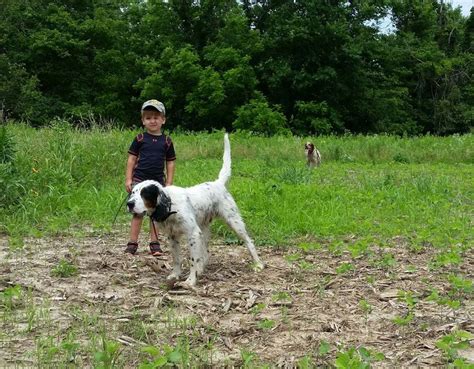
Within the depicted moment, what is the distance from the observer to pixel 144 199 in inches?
171

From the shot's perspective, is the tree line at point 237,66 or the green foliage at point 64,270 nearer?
the green foliage at point 64,270

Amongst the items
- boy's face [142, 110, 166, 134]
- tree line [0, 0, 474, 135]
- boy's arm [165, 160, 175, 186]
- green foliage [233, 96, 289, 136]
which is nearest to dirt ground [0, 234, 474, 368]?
boy's arm [165, 160, 175, 186]

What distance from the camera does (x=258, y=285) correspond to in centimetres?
454

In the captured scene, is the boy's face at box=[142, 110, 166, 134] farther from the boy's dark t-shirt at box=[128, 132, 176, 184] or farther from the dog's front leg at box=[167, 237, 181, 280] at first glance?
the dog's front leg at box=[167, 237, 181, 280]

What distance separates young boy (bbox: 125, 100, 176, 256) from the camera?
18.5ft

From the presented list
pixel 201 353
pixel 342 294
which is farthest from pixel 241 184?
pixel 201 353

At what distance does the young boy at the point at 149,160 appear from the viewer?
562cm

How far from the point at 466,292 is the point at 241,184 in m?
5.84

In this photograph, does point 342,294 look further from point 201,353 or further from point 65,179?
point 65,179

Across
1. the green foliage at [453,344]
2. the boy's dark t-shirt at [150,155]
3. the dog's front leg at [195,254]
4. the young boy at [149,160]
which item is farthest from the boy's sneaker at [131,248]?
the green foliage at [453,344]

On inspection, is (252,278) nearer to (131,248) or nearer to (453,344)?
(131,248)

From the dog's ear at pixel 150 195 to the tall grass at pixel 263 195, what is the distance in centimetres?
202

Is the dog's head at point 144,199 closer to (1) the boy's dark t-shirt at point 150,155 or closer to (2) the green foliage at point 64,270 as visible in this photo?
(2) the green foliage at point 64,270

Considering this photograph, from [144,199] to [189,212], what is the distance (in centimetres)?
50
